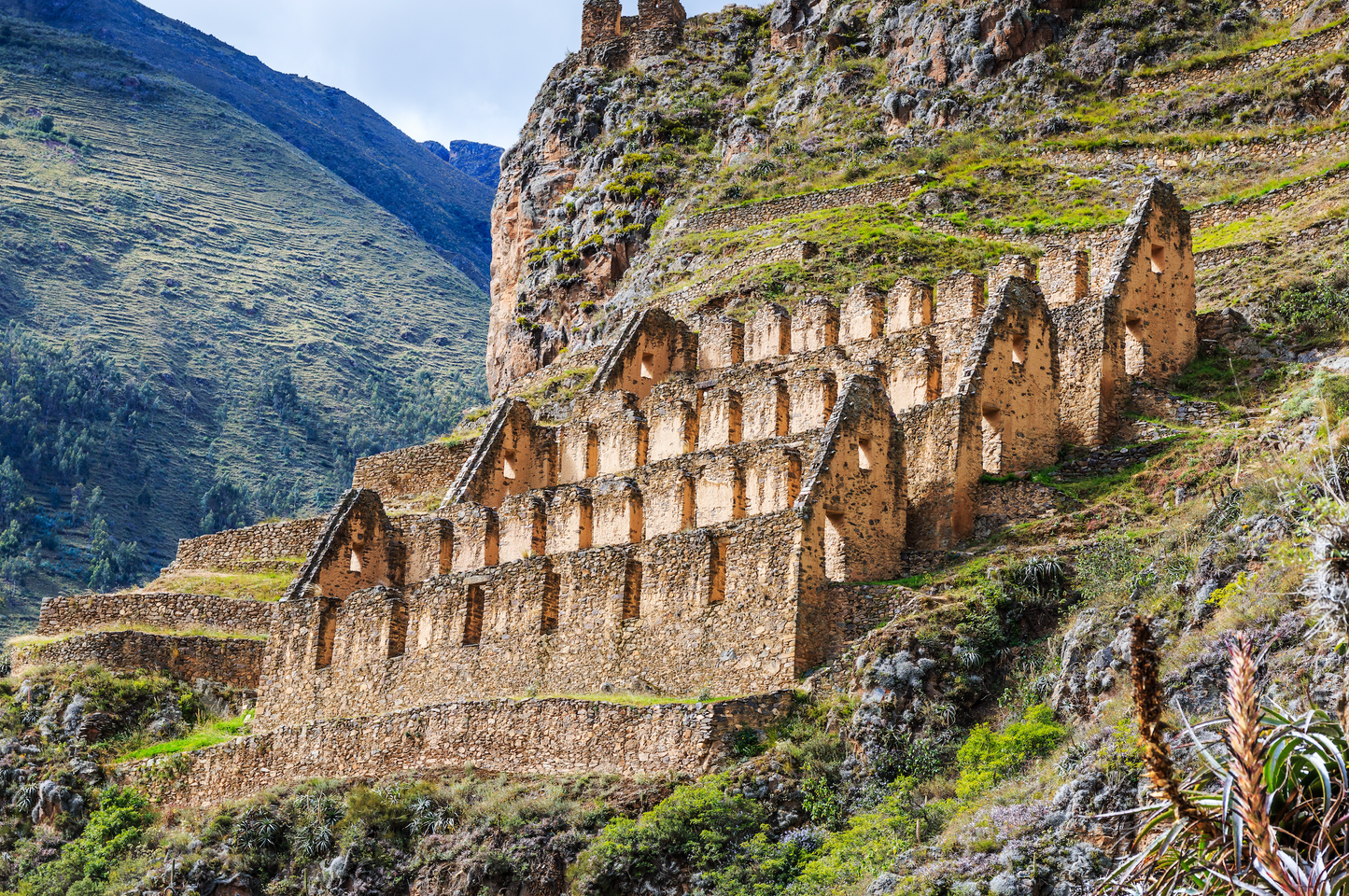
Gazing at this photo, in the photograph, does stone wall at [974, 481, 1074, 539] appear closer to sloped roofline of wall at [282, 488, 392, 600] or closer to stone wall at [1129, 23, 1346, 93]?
sloped roofline of wall at [282, 488, 392, 600]

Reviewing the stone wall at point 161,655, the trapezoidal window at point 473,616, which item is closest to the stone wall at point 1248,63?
the trapezoidal window at point 473,616

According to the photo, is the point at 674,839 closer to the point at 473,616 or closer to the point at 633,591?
the point at 633,591

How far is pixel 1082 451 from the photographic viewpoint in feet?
102

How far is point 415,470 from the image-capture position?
46.5 metres

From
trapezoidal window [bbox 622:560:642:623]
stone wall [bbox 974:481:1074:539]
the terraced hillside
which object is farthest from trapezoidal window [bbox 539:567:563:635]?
the terraced hillside

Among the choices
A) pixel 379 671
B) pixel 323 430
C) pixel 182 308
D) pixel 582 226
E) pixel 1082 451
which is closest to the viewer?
pixel 1082 451

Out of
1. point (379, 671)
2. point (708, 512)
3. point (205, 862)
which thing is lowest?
point (205, 862)

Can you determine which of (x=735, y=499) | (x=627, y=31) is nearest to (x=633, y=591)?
(x=735, y=499)

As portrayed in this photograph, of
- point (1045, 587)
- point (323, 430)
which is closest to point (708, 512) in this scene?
point (1045, 587)

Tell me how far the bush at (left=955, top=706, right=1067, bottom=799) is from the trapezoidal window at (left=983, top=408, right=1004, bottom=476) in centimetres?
861

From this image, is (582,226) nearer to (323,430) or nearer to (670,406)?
(670,406)

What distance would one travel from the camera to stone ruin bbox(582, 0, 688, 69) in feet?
247

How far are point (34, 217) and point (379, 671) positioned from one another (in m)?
87.6

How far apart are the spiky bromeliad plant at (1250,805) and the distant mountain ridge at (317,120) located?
143129mm
